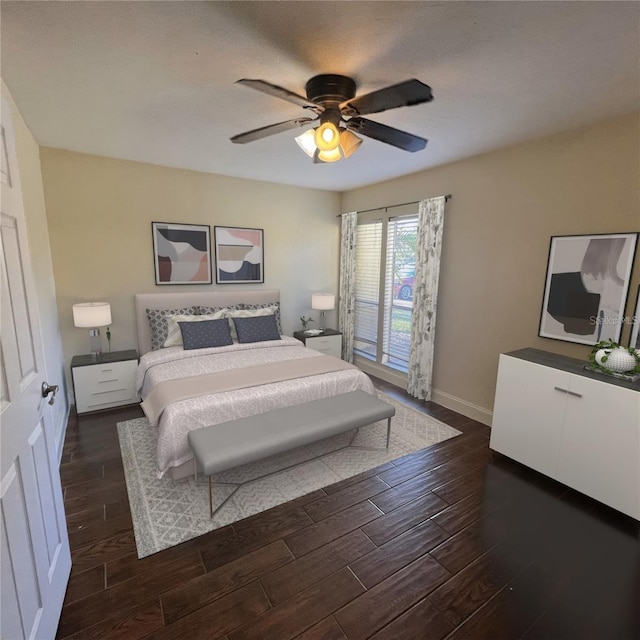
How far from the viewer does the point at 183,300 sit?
406cm

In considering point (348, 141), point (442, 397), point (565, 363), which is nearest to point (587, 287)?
point (565, 363)

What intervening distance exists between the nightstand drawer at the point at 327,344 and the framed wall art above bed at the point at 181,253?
1.58 meters

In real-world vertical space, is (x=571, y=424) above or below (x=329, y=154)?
below

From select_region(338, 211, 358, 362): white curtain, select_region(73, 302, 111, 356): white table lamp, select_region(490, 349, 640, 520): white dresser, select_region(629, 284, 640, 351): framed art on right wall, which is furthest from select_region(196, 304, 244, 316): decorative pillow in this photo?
select_region(629, 284, 640, 351): framed art on right wall

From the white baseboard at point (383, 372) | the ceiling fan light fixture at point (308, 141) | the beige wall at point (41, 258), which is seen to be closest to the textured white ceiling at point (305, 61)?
the beige wall at point (41, 258)

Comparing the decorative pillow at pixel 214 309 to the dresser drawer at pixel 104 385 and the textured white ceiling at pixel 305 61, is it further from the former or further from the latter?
the textured white ceiling at pixel 305 61

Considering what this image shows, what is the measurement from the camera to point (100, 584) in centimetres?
169

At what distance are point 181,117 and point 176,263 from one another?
1.92 meters

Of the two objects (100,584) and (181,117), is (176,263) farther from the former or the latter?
(100,584)

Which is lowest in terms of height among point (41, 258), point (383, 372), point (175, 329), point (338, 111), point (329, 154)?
point (383, 372)

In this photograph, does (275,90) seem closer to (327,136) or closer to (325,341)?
(327,136)

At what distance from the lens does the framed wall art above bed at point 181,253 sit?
12.9ft

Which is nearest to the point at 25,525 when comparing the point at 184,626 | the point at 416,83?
the point at 184,626

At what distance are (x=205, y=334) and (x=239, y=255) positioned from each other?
126 cm
